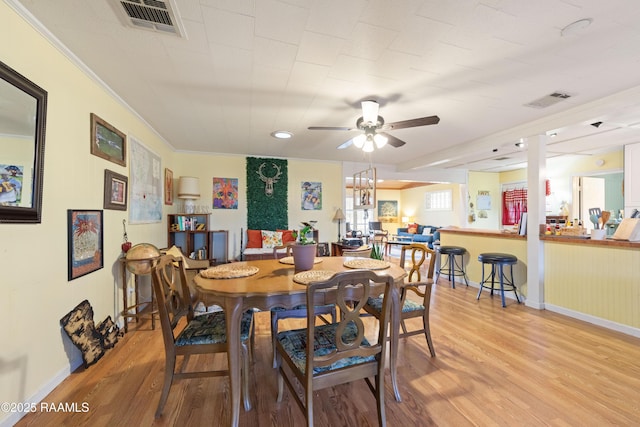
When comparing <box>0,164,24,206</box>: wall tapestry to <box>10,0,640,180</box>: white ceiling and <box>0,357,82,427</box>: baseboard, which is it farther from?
<box>0,357,82,427</box>: baseboard

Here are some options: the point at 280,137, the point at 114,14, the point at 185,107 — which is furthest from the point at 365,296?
the point at 280,137

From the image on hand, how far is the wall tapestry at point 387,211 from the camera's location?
11688 mm

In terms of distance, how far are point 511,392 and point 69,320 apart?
3.20 meters

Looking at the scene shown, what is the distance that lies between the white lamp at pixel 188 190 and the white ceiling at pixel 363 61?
114 cm

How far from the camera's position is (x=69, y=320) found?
2.05 meters

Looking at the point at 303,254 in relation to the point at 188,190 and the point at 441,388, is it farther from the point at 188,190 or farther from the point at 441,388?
the point at 188,190

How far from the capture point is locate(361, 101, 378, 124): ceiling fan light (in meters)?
→ 2.78

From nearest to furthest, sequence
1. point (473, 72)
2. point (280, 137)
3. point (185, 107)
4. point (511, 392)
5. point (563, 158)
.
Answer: point (511, 392), point (473, 72), point (185, 107), point (280, 137), point (563, 158)

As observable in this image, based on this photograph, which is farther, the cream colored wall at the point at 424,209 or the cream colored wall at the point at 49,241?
the cream colored wall at the point at 424,209

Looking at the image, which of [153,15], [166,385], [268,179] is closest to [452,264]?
[268,179]

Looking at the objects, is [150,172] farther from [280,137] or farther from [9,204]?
[9,204]

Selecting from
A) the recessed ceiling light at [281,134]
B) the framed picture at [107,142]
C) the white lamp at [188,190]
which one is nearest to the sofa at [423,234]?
the recessed ceiling light at [281,134]

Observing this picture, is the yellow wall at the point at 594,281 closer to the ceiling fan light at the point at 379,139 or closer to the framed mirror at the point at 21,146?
the ceiling fan light at the point at 379,139

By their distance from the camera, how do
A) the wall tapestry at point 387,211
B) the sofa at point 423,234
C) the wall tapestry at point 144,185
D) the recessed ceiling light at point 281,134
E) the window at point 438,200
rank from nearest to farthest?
1. the wall tapestry at point 144,185
2. the recessed ceiling light at point 281,134
3. the sofa at point 423,234
4. the window at point 438,200
5. the wall tapestry at point 387,211
